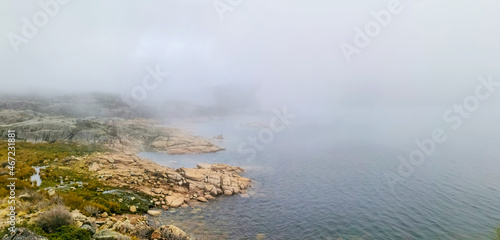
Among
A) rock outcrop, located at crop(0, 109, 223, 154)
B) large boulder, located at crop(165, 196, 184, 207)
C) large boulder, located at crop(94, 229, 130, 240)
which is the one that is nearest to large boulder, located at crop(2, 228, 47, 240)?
large boulder, located at crop(94, 229, 130, 240)

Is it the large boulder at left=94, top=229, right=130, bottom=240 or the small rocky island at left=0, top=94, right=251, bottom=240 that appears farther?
the small rocky island at left=0, top=94, right=251, bottom=240

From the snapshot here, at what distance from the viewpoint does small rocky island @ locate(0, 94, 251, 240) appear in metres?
19.5

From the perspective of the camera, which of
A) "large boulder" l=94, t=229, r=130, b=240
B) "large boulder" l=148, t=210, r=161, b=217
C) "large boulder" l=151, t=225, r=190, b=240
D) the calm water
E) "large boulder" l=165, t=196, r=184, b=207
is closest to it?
"large boulder" l=94, t=229, r=130, b=240

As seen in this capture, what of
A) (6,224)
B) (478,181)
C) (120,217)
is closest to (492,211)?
(478,181)

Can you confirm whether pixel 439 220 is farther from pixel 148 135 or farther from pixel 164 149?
pixel 148 135

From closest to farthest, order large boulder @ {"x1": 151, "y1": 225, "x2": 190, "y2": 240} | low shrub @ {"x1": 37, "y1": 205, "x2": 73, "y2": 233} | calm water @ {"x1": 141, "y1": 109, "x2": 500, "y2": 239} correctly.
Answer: low shrub @ {"x1": 37, "y1": 205, "x2": 73, "y2": 233} → large boulder @ {"x1": 151, "y1": 225, "x2": 190, "y2": 240} → calm water @ {"x1": 141, "y1": 109, "x2": 500, "y2": 239}

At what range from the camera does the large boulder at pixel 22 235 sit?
1467cm

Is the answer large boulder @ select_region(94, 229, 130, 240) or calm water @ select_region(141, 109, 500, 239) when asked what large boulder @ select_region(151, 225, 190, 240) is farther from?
large boulder @ select_region(94, 229, 130, 240)

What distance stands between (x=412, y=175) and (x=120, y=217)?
58.3 metres

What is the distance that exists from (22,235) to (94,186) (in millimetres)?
22527

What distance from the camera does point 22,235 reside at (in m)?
15.0

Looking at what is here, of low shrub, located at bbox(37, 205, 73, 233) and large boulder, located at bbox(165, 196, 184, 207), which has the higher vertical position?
low shrub, located at bbox(37, 205, 73, 233)

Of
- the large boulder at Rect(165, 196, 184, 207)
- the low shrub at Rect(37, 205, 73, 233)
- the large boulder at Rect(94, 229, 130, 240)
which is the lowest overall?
the large boulder at Rect(165, 196, 184, 207)

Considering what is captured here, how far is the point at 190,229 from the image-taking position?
30.0m
